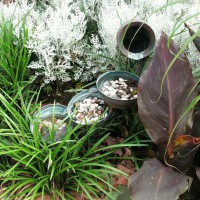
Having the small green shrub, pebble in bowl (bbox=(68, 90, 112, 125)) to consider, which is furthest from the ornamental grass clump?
the small green shrub

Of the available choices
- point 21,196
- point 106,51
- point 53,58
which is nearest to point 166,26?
point 106,51

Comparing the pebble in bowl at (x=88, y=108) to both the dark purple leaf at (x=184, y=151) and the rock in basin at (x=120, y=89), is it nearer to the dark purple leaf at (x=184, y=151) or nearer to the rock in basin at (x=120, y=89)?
the rock in basin at (x=120, y=89)

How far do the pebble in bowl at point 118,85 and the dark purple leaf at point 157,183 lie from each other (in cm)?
52

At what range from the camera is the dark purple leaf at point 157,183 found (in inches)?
67.5

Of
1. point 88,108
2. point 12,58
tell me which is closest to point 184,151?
point 88,108

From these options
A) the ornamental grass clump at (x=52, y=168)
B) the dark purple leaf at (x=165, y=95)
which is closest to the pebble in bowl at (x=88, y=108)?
the ornamental grass clump at (x=52, y=168)

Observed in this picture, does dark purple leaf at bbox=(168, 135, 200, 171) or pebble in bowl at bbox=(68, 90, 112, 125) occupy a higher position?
dark purple leaf at bbox=(168, 135, 200, 171)

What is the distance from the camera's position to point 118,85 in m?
2.40

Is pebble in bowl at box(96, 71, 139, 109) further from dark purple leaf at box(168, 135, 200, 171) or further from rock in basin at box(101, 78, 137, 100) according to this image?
dark purple leaf at box(168, 135, 200, 171)

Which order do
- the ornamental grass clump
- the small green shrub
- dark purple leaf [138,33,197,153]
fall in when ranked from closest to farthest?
dark purple leaf [138,33,197,153], the ornamental grass clump, the small green shrub

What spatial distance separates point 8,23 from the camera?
277cm

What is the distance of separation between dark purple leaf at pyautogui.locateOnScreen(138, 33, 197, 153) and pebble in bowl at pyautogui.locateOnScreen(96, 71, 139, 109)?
14.0 inches

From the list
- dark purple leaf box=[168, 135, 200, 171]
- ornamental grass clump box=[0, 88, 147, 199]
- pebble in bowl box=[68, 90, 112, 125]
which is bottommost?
ornamental grass clump box=[0, 88, 147, 199]

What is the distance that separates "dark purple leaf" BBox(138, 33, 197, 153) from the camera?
1820 millimetres
